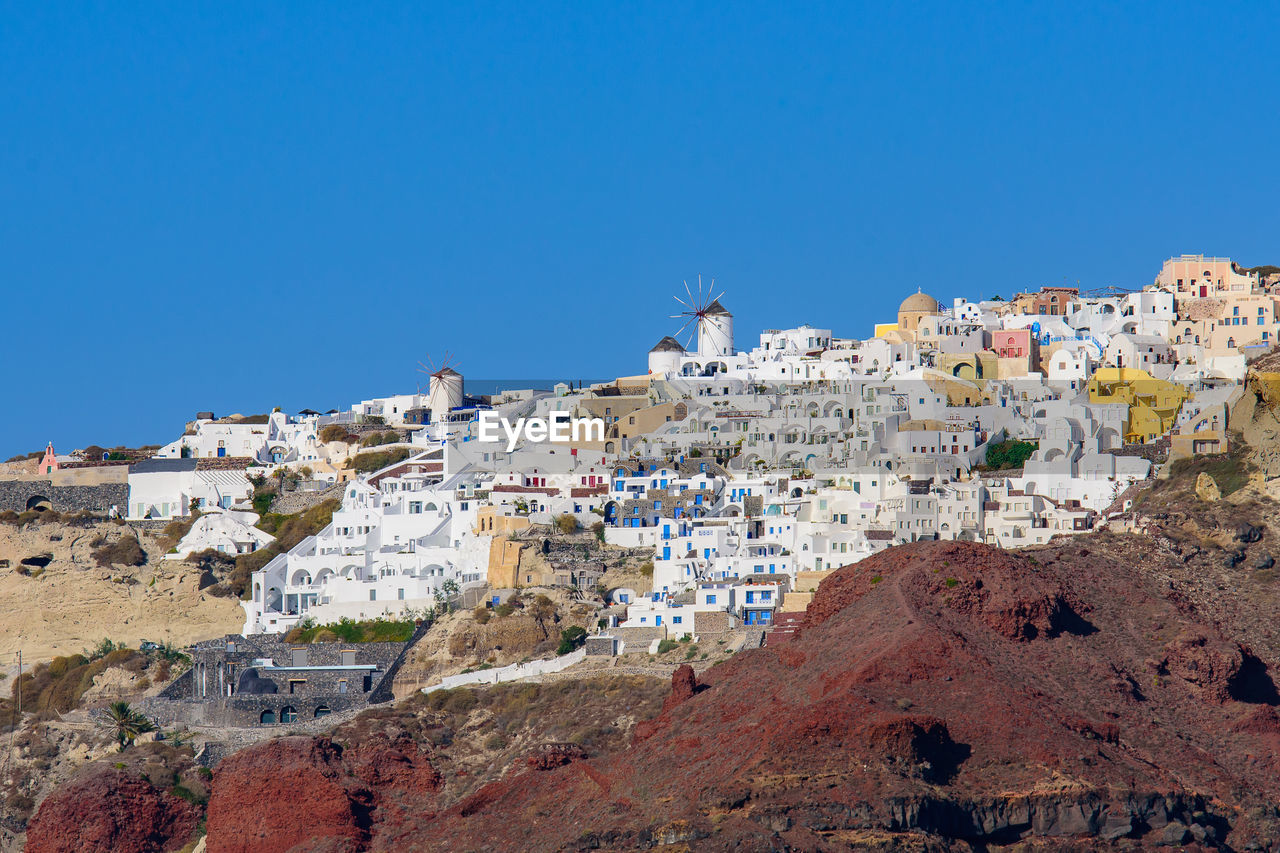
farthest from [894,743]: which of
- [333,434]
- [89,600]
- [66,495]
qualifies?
[333,434]

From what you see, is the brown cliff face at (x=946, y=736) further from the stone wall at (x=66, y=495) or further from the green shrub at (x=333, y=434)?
the green shrub at (x=333, y=434)

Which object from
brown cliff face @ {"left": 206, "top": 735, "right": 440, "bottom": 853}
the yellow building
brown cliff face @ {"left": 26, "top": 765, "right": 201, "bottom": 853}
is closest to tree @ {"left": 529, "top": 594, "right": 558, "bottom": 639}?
brown cliff face @ {"left": 206, "top": 735, "right": 440, "bottom": 853}

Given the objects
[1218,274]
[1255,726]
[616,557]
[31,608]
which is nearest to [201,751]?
[616,557]

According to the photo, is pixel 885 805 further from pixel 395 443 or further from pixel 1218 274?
pixel 1218 274

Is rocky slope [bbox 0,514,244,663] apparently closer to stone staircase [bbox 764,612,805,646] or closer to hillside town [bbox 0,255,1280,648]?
hillside town [bbox 0,255,1280,648]

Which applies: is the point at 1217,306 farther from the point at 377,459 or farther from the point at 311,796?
the point at 311,796

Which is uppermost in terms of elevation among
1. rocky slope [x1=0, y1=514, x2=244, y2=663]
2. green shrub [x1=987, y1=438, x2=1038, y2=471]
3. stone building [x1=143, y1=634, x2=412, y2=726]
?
green shrub [x1=987, y1=438, x2=1038, y2=471]
